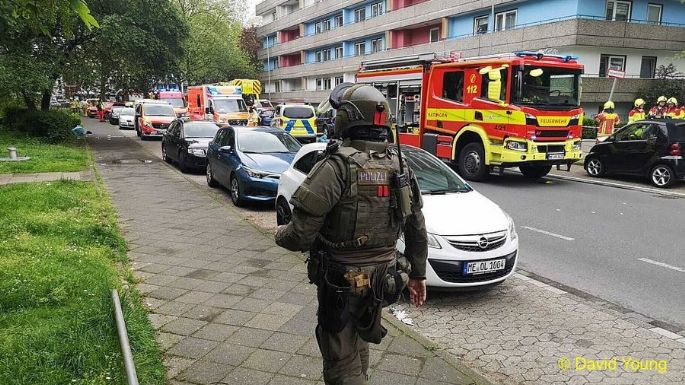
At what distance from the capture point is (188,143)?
551 inches

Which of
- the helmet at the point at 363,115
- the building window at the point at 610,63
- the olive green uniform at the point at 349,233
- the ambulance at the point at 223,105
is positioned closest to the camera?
the olive green uniform at the point at 349,233

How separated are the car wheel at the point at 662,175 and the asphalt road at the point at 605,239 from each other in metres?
1.05

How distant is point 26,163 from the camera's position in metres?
13.3

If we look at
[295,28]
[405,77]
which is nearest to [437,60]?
[405,77]

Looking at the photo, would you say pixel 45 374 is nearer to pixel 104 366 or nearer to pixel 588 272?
pixel 104 366

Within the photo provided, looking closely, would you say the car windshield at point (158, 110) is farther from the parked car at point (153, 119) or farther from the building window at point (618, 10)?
the building window at point (618, 10)

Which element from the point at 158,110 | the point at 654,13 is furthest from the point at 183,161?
the point at 654,13

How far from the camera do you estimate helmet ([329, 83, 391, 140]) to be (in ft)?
8.51

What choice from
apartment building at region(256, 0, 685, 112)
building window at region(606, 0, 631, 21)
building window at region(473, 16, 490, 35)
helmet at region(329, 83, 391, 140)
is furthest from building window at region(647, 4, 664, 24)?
helmet at region(329, 83, 391, 140)

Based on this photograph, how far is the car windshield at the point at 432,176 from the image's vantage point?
6.05m

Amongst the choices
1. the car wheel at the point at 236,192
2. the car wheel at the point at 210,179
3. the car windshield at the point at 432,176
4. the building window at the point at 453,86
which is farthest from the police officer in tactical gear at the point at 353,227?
the building window at the point at 453,86

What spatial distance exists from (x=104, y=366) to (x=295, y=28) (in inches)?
2280

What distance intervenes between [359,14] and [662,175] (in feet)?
122

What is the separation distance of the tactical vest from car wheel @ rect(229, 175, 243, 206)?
23.6 ft
